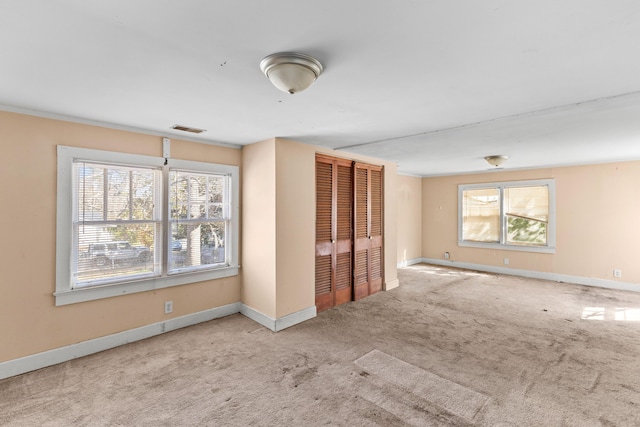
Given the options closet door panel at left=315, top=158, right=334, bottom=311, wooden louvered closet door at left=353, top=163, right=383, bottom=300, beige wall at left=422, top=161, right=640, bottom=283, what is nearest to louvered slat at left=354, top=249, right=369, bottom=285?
wooden louvered closet door at left=353, top=163, right=383, bottom=300

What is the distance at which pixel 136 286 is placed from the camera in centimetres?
314

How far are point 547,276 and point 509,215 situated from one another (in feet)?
4.52

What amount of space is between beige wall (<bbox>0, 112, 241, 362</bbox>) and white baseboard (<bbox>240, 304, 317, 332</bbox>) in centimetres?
137

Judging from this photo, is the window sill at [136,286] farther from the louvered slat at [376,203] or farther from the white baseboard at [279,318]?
the louvered slat at [376,203]

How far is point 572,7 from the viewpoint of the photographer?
1.20 metres

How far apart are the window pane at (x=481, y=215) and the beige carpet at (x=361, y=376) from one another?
2810 mm

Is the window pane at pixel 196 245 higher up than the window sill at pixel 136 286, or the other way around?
the window pane at pixel 196 245

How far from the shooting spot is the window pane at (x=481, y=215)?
6.50 m

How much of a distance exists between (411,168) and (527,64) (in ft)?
15.0

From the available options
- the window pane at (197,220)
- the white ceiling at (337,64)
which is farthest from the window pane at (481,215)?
the window pane at (197,220)

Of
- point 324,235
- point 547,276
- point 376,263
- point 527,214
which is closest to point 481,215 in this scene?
point 527,214

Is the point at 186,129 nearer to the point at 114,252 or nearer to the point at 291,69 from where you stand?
the point at 114,252

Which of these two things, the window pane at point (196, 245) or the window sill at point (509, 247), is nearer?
the window pane at point (196, 245)

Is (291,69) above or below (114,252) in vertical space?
above
